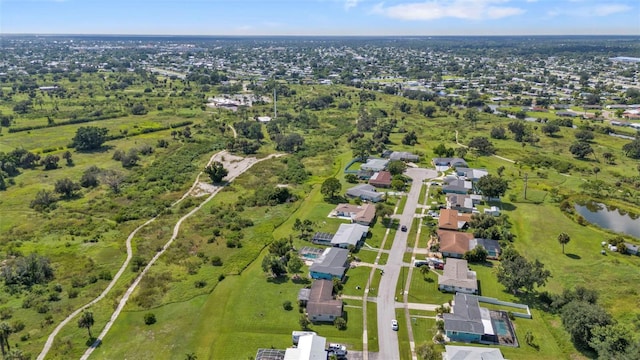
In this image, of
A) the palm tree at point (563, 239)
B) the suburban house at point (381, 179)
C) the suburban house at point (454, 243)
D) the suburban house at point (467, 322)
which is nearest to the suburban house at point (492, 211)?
the suburban house at point (454, 243)

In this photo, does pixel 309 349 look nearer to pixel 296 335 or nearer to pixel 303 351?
pixel 303 351

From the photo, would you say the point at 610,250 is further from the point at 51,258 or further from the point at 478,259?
the point at 51,258

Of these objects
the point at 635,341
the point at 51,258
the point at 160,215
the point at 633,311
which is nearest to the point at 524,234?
the point at 633,311

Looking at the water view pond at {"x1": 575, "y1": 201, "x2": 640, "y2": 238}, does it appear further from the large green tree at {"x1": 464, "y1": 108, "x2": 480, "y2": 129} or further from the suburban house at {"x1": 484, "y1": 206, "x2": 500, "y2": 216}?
the large green tree at {"x1": 464, "y1": 108, "x2": 480, "y2": 129}

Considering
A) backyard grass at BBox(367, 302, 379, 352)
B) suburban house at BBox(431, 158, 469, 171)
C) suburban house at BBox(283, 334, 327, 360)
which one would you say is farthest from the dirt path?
suburban house at BBox(431, 158, 469, 171)

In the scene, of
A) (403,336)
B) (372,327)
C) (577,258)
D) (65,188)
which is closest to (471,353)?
(403,336)
